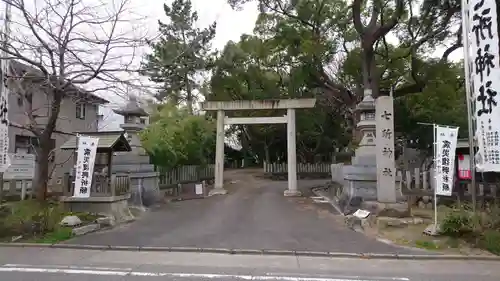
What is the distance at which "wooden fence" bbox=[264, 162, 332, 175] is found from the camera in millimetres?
32719

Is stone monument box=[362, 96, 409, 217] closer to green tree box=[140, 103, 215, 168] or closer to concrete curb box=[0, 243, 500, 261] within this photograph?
concrete curb box=[0, 243, 500, 261]

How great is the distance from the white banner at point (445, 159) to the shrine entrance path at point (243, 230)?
7.98 ft

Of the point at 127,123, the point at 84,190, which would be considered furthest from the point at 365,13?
the point at 84,190

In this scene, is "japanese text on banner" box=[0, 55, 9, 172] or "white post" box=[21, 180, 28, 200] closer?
"japanese text on banner" box=[0, 55, 9, 172]

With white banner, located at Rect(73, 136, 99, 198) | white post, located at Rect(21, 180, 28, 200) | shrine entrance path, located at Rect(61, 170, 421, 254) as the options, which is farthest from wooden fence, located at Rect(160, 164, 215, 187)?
white banner, located at Rect(73, 136, 99, 198)

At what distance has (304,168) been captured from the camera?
112ft

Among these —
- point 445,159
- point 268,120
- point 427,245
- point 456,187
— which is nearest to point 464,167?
point 456,187

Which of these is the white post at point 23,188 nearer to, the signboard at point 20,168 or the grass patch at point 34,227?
the signboard at point 20,168

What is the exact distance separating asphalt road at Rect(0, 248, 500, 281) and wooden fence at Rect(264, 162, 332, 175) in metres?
24.5

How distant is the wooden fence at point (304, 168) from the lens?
3272 centimetres

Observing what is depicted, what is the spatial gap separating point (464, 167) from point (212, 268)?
37.4 feet

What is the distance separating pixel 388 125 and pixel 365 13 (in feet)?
43.3

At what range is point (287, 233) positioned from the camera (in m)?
10.7

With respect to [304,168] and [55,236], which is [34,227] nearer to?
[55,236]
